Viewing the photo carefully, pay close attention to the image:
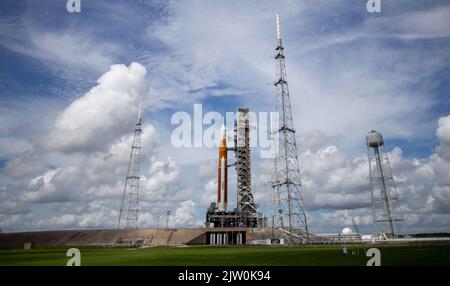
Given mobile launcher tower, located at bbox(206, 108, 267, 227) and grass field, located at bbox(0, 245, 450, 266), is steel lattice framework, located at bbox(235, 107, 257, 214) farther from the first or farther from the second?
grass field, located at bbox(0, 245, 450, 266)

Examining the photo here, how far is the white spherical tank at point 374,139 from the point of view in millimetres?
99812

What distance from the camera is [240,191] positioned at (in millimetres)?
136750

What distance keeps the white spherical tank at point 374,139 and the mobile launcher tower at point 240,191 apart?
1906 inches

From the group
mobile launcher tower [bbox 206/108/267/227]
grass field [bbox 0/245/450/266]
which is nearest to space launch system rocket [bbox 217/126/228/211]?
mobile launcher tower [bbox 206/108/267/227]

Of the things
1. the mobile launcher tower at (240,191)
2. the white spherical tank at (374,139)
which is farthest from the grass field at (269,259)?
the mobile launcher tower at (240,191)

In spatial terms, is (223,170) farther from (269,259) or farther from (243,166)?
(269,259)

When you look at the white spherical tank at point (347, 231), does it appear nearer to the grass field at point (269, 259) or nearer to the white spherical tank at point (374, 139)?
the white spherical tank at point (374, 139)

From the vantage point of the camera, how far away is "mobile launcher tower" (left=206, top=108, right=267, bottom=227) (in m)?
135

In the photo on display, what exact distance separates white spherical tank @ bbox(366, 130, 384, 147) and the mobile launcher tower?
159 feet

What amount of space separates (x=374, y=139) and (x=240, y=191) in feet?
176

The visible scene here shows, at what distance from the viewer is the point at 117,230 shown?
135 metres
